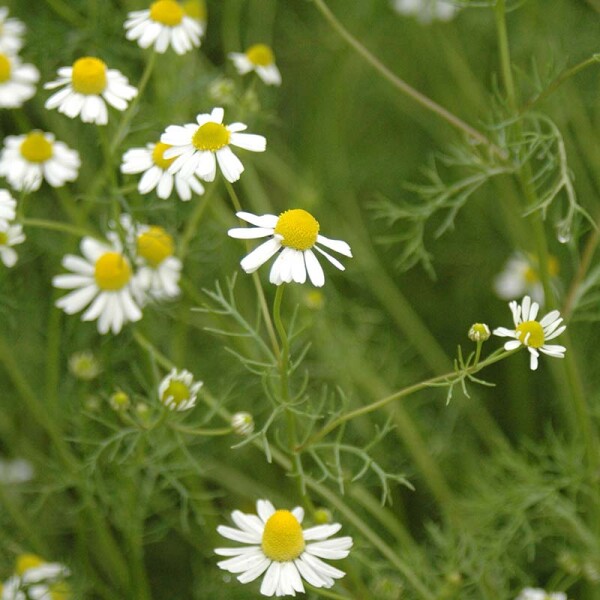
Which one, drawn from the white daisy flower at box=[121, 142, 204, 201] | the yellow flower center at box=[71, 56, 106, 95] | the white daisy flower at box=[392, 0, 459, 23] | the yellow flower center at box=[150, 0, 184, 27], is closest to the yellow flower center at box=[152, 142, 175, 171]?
the white daisy flower at box=[121, 142, 204, 201]

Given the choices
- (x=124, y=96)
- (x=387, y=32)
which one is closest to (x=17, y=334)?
(x=124, y=96)

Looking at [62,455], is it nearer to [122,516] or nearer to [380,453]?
[122,516]

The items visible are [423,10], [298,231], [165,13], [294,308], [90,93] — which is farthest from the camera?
[423,10]

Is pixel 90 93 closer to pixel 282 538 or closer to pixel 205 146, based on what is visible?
pixel 205 146

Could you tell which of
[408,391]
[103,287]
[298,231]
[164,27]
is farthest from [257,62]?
[408,391]

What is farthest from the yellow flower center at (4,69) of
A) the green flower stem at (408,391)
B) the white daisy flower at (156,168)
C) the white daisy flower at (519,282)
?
the white daisy flower at (519,282)
